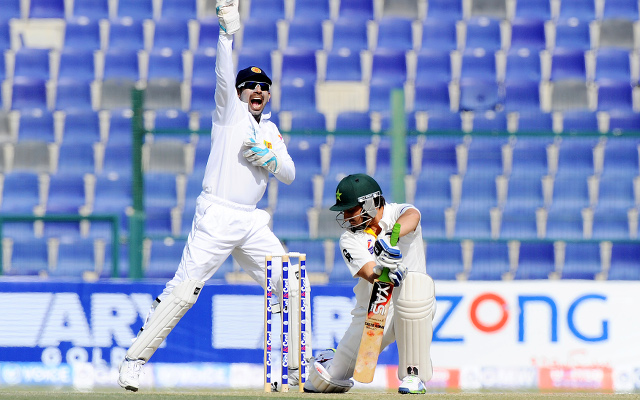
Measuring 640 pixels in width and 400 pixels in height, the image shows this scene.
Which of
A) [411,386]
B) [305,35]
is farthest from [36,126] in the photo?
[411,386]

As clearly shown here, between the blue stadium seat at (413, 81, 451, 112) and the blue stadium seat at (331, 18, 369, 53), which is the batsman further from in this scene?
the blue stadium seat at (331, 18, 369, 53)

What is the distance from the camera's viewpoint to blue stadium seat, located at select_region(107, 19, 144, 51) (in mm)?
10820

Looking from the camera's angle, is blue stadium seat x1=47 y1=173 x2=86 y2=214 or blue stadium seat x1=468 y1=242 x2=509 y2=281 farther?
blue stadium seat x1=47 y1=173 x2=86 y2=214

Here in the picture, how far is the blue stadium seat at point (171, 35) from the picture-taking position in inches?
424

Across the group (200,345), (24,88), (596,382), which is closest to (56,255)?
(200,345)

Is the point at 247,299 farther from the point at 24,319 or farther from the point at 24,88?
the point at 24,88

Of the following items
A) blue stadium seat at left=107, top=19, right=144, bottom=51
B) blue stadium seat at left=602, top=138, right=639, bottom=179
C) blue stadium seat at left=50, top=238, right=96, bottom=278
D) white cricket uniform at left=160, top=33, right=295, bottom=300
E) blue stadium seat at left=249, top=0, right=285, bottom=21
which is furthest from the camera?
blue stadium seat at left=249, top=0, right=285, bottom=21

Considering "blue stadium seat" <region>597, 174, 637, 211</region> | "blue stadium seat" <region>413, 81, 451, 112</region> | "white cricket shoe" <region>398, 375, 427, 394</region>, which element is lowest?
"white cricket shoe" <region>398, 375, 427, 394</region>

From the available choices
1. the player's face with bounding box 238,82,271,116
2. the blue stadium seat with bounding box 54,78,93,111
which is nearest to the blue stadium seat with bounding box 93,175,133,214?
the blue stadium seat with bounding box 54,78,93,111

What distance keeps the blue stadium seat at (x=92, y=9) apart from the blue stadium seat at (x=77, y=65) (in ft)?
2.50

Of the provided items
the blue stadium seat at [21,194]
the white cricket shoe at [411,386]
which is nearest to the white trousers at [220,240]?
the white cricket shoe at [411,386]

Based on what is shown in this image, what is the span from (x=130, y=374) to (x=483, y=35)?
22.1 ft

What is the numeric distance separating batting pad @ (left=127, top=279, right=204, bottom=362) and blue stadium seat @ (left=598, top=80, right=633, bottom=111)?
5973mm

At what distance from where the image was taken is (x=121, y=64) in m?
10.5
